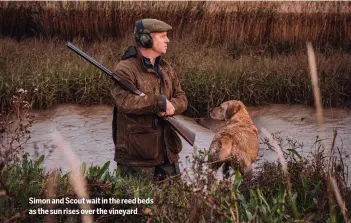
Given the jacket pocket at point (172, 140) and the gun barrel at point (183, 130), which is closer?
the gun barrel at point (183, 130)

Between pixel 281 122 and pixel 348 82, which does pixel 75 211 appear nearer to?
pixel 281 122

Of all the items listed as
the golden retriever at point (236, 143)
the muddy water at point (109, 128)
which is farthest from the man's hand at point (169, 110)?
the muddy water at point (109, 128)

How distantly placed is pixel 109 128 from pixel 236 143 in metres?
A: 2.69

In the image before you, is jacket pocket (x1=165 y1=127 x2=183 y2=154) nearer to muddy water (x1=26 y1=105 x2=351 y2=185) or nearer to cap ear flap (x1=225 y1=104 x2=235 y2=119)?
cap ear flap (x1=225 y1=104 x2=235 y2=119)

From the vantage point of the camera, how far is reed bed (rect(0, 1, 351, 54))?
13.7 metres

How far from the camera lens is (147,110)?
568 cm

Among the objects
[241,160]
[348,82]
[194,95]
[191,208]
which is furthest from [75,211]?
[348,82]

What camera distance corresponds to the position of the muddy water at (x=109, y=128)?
8.26m

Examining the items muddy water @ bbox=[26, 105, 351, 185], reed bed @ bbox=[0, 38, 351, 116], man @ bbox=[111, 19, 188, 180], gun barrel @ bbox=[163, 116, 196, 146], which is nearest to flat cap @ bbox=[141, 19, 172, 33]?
man @ bbox=[111, 19, 188, 180]

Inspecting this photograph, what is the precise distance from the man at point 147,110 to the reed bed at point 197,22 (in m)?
7.46

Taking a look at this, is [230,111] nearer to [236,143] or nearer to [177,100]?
[236,143]

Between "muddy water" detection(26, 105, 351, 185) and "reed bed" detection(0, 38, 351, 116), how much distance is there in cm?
23

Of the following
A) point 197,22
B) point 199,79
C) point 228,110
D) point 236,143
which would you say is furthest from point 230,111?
point 197,22

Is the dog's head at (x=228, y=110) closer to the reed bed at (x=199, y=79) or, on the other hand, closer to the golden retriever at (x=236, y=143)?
the golden retriever at (x=236, y=143)
